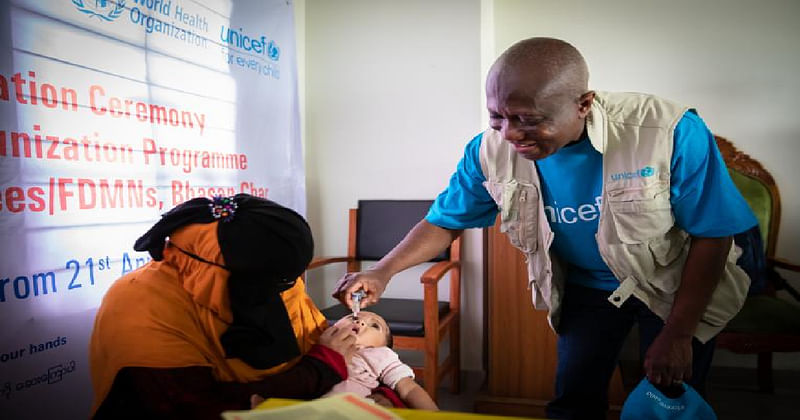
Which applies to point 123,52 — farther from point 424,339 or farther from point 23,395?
point 424,339

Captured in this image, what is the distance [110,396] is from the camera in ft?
3.73

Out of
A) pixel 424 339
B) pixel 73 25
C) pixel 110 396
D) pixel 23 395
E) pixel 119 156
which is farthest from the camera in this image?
pixel 424 339

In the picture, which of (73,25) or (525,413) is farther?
(525,413)

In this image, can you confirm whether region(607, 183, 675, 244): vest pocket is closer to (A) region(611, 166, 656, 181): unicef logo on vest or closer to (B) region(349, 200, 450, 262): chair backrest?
(A) region(611, 166, 656, 181): unicef logo on vest

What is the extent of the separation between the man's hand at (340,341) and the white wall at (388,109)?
1735 mm

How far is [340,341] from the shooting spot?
157cm

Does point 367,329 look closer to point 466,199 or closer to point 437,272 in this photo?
point 466,199

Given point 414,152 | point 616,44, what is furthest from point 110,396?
point 616,44

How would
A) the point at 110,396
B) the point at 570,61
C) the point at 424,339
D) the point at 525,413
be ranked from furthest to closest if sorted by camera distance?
the point at 525,413, the point at 424,339, the point at 570,61, the point at 110,396

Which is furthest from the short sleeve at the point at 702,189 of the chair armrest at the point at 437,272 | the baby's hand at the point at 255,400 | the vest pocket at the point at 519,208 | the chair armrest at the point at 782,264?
the chair armrest at the point at 782,264

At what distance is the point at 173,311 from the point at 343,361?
500 mm

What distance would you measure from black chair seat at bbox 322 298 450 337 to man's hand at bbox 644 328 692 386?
1357 millimetres

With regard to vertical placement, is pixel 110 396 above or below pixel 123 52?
below

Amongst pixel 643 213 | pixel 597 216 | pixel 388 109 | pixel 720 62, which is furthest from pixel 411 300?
pixel 720 62
